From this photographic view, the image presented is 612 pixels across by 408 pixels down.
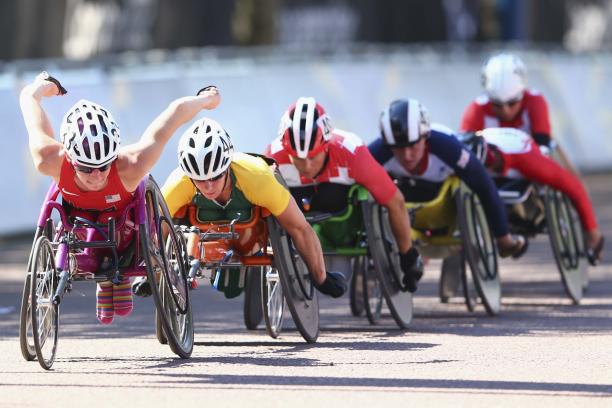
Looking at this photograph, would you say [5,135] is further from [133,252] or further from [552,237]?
[133,252]

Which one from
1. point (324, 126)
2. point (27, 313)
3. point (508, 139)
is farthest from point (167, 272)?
point (508, 139)

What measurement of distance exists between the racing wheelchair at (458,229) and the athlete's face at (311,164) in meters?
1.31

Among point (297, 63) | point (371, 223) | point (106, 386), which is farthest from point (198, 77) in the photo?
point (106, 386)

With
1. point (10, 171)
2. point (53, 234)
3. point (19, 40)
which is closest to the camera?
point (53, 234)

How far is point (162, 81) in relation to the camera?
64.4 feet

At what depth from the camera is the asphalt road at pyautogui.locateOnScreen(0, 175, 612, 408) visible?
859cm

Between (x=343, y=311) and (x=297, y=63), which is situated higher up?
(x=297, y=63)

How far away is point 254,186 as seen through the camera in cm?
1052

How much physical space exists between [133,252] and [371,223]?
2.21m

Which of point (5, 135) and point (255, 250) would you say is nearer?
point (255, 250)

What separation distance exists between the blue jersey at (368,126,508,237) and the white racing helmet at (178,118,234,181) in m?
2.70

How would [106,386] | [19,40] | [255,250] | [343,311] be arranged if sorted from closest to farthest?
1. [106,386]
2. [255,250]
3. [343,311]
4. [19,40]

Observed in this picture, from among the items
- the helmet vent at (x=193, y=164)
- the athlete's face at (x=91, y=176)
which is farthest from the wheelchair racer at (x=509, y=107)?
the athlete's face at (x=91, y=176)

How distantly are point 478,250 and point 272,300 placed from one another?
6.80 ft
